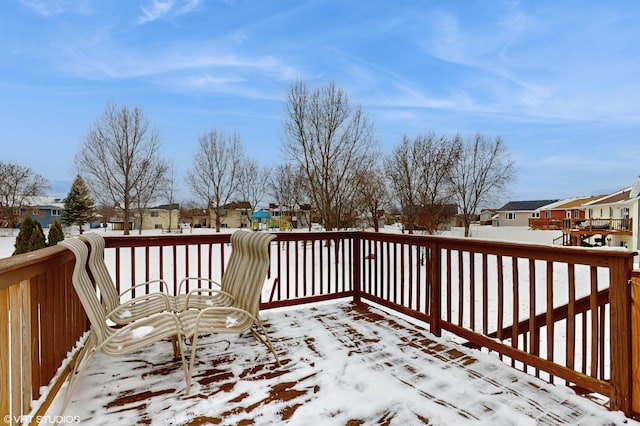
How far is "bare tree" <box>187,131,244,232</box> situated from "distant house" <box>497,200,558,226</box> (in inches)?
1513

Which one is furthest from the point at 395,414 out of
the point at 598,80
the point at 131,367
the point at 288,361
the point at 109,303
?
the point at 598,80

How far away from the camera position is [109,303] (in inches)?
111

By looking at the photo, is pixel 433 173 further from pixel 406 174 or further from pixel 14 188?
pixel 14 188

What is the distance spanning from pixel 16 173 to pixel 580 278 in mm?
37503

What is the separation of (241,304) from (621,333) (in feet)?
9.06

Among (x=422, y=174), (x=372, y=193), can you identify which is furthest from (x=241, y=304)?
(x=422, y=174)

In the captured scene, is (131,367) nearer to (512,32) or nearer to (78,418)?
(78,418)

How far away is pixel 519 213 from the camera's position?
45.0 m

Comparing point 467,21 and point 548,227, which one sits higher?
point 467,21

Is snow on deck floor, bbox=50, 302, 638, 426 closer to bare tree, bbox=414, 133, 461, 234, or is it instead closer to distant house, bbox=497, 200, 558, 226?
bare tree, bbox=414, 133, 461, 234

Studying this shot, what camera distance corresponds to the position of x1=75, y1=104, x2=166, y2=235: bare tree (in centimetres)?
1916

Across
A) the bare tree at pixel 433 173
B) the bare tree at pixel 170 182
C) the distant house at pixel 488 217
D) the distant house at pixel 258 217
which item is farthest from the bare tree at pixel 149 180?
the distant house at pixel 488 217

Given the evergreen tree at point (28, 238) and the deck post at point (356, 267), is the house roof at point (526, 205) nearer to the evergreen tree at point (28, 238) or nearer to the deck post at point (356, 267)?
the deck post at point (356, 267)

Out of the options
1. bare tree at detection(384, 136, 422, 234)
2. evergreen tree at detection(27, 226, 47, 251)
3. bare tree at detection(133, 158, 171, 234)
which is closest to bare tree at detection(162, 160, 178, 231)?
bare tree at detection(133, 158, 171, 234)
